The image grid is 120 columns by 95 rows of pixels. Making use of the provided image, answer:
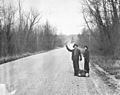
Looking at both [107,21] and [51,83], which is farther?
[107,21]

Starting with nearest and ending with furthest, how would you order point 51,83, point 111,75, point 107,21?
point 51,83 < point 111,75 < point 107,21

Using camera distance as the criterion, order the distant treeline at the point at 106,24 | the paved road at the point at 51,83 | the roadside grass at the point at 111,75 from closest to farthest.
Answer: 1. the paved road at the point at 51,83
2. the roadside grass at the point at 111,75
3. the distant treeline at the point at 106,24

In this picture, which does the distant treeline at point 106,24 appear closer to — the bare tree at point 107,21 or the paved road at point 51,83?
the bare tree at point 107,21

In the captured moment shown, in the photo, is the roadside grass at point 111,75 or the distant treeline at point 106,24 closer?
the roadside grass at point 111,75

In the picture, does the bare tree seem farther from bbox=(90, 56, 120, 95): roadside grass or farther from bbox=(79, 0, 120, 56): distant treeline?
bbox=(90, 56, 120, 95): roadside grass

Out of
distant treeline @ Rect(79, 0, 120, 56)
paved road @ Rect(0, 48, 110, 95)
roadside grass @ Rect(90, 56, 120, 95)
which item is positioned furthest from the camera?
distant treeline @ Rect(79, 0, 120, 56)

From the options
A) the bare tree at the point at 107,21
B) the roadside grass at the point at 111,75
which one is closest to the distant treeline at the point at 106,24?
the bare tree at the point at 107,21

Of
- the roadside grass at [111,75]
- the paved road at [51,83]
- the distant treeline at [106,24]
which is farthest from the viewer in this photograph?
the distant treeline at [106,24]

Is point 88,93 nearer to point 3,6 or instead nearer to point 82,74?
point 82,74

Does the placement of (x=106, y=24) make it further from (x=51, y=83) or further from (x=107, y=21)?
(x=51, y=83)

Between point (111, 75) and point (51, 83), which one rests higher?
point (51, 83)

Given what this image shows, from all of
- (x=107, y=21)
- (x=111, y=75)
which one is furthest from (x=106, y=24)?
(x=111, y=75)

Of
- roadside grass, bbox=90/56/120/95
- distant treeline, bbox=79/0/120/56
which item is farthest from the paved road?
distant treeline, bbox=79/0/120/56

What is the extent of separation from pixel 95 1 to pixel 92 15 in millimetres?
2146
